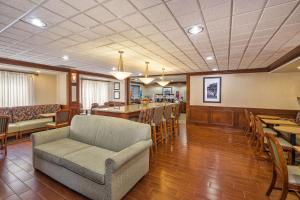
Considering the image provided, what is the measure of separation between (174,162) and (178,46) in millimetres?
2469

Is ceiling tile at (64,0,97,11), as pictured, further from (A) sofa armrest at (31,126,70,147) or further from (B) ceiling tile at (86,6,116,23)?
(A) sofa armrest at (31,126,70,147)

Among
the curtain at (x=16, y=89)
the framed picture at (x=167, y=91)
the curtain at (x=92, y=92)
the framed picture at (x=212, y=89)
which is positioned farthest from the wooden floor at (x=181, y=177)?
the framed picture at (x=167, y=91)

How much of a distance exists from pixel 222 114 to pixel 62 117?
6189 mm

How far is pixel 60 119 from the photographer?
4.42 meters

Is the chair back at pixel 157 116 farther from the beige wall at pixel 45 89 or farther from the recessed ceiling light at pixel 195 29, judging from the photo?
the beige wall at pixel 45 89

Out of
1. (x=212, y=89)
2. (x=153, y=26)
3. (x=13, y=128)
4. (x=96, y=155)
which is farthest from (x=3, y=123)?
(x=212, y=89)

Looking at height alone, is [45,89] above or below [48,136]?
above

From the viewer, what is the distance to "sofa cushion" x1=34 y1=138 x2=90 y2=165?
2154 millimetres

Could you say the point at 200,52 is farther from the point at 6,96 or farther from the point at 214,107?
the point at 6,96

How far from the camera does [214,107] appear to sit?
21.2 feet

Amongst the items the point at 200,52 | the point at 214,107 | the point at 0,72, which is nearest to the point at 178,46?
the point at 200,52

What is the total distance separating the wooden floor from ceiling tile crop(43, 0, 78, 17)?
2446mm

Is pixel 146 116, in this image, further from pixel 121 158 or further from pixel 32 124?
pixel 32 124

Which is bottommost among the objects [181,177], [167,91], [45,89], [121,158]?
[181,177]
